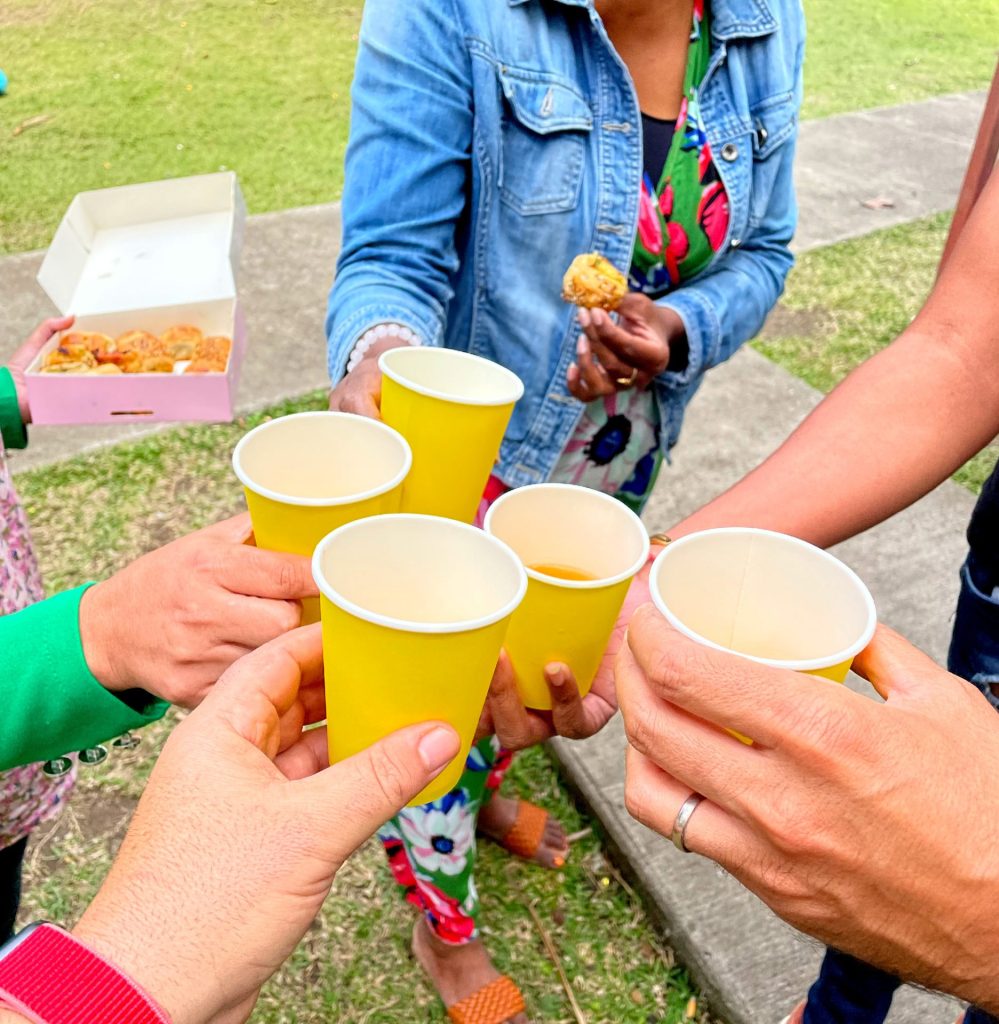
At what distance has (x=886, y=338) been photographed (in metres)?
5.00

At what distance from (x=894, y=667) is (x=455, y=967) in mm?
1695

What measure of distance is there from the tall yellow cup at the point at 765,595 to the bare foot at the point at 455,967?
1488 millimetres

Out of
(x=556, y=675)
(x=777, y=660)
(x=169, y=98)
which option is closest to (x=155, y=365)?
(x=556, y=675)

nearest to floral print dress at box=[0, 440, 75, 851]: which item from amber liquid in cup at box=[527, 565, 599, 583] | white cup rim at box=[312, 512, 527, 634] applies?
white cup rim at box=[312, 512, 527, 634]

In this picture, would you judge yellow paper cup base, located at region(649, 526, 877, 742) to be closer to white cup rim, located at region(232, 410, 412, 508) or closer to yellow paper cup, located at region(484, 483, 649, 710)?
yellow paper cup, located at region(484, 483, 649, 710)

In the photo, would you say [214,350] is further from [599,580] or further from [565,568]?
[599,580]

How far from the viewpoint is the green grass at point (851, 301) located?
4.82m

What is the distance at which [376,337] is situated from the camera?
5.94ft

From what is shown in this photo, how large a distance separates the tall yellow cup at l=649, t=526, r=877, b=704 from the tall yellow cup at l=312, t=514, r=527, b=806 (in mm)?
205

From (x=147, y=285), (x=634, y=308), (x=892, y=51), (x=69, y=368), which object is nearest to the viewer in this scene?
(x=634, y=308)

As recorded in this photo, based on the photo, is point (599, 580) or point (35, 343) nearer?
point (599, 580)

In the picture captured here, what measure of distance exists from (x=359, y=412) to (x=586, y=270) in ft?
2.00

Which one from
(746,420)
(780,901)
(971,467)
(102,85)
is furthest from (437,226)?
A: (102,85)

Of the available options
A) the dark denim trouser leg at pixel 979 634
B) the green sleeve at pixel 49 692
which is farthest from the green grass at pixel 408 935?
the green sleeve at pixel 49 692
